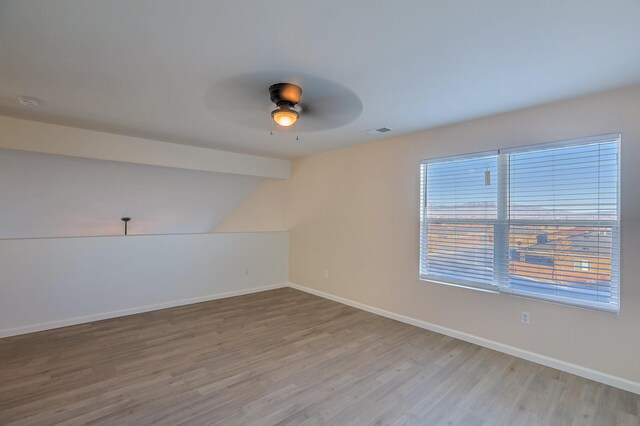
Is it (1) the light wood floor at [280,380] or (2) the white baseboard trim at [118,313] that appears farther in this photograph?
(2) the white baseboard trim at [118,313]

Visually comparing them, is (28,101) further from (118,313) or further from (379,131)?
(379,131)

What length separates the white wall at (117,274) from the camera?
334 cm

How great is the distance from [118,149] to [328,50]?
328 centimetres

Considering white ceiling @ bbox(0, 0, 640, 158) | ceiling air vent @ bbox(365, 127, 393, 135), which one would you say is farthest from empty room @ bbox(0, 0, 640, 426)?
ceiling air vent @ bbox(365, 127, 393, 135)

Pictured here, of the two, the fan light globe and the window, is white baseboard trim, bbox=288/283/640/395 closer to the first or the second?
the window

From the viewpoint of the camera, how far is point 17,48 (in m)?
1.89

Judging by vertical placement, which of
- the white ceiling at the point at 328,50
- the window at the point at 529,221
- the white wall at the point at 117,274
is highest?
the white ceiling at the point at 328,50

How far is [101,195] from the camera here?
14.6 feet

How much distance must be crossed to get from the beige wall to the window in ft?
0.30

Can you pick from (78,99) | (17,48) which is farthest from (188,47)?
(78,99)

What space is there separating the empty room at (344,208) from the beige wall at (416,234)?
21 millimetres

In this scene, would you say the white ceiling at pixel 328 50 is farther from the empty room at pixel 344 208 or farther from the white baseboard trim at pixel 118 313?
the white baseboard trim at pixel 118 313

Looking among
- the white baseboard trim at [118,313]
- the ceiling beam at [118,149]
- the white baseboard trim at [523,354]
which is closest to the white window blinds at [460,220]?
the white baseboard trim at [523,354]

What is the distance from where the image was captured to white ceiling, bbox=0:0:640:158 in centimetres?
151
